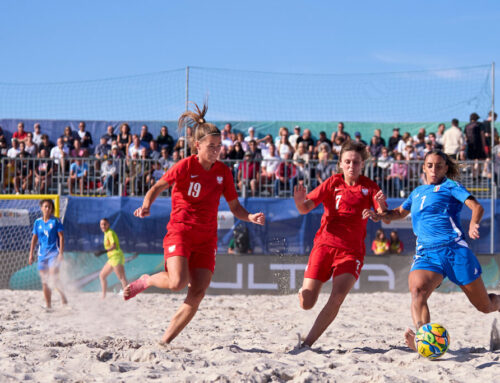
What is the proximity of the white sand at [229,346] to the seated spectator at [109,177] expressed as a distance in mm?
3612

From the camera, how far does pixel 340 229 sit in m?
5.20

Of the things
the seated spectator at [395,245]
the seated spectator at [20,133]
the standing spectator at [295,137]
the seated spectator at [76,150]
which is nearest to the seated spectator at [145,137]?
the seated spectator at [76,150]

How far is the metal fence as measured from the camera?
12.2 m

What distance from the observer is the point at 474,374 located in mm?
4152

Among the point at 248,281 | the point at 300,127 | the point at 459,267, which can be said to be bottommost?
the point at 248,281

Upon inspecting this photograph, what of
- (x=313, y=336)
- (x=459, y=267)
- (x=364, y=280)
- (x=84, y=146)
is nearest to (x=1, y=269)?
(x=84, y=146)

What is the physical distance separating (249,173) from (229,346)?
739cm

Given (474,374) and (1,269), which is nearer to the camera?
(474,374)

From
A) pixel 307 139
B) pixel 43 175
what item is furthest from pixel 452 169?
pixel 43 175

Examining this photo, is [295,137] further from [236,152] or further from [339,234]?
[339,234]

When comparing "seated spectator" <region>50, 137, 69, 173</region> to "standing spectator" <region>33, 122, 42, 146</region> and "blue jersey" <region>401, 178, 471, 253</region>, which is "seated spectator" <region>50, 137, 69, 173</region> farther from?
"blue jersey" <region>401, 178, 471, 253</region>

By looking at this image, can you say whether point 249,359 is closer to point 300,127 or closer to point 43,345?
point 43,345

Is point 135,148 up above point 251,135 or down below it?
below

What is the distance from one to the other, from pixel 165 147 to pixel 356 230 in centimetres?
888
